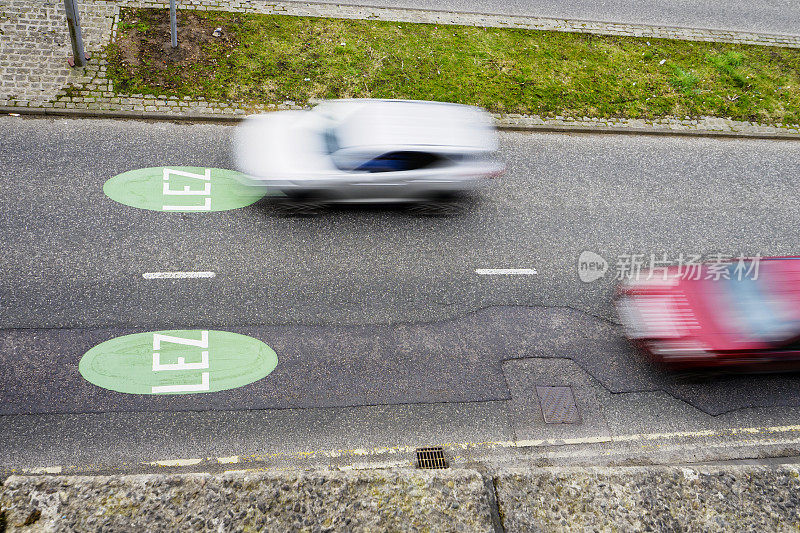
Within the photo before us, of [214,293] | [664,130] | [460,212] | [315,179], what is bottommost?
[214,293]

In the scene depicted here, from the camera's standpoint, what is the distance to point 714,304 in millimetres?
7984

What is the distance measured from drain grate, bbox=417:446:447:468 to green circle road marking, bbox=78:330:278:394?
2.29 meters

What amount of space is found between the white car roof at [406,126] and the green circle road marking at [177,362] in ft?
11.5

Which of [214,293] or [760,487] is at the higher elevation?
[214,293]

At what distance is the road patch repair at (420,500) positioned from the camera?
562cm

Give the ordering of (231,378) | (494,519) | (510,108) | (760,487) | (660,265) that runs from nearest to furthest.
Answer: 1. (494,519)
2. (760,487)
3. (231,378)
4. (660,265)
5. (510,108)

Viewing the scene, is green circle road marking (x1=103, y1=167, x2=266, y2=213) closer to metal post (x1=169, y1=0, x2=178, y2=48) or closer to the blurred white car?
the blurred white car

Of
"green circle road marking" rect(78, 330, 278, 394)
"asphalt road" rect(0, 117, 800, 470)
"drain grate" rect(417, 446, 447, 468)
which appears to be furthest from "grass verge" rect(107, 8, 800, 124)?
"drain grate" rect(417, 446, 447, 468)

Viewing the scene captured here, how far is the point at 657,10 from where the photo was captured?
14547 mm

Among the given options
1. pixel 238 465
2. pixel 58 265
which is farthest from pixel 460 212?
pixel 58 265

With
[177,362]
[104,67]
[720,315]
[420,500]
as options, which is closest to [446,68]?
[104,67]

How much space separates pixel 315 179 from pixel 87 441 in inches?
185

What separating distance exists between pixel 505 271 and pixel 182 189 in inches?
218

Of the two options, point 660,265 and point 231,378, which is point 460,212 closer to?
point 660,265
